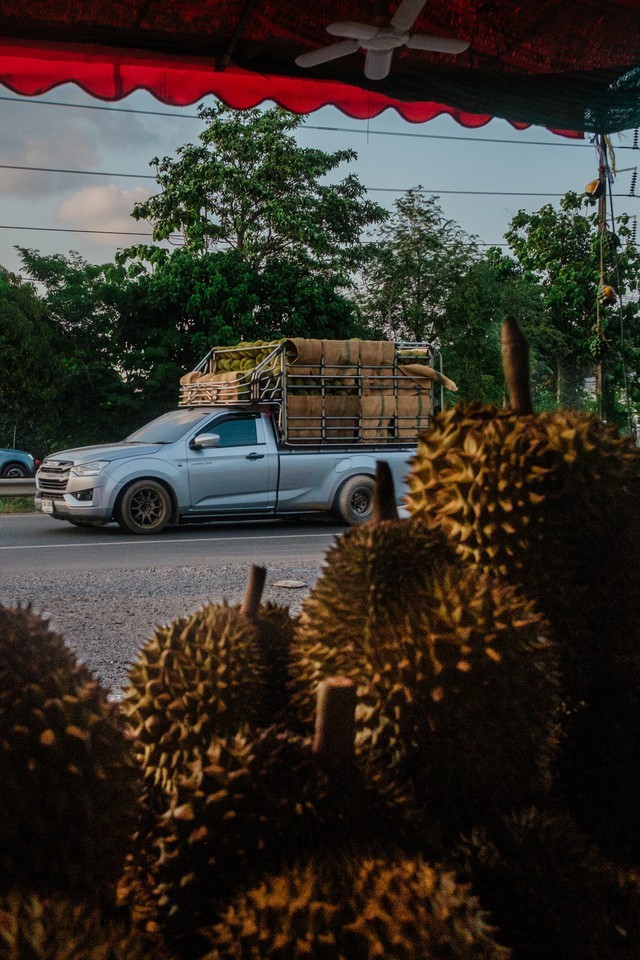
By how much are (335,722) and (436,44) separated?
2.95 metres

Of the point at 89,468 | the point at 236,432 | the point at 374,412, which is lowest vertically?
the point at 89,468

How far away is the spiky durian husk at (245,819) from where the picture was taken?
0.79 meters

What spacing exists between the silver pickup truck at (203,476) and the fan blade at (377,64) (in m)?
7.11

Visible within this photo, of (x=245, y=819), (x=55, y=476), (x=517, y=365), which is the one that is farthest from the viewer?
(x=55, y=476)

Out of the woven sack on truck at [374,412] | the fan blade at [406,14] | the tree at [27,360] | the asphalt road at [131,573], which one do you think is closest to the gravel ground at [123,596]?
the asphalt road at [131,573]

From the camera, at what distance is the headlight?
10375 millimetres

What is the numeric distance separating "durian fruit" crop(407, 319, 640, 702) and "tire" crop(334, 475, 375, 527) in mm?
10249

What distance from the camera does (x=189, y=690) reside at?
93cm

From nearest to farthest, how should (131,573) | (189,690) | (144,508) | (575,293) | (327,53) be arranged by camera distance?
(189,690), (327,53), (131,573), (144,508), (575,293)

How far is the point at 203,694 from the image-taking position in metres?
0.92

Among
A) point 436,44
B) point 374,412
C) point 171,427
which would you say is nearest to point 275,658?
point 436,44

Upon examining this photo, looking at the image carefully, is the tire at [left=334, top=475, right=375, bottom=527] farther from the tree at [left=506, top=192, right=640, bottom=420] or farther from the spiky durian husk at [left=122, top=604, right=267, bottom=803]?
the tree at [left=506, top=192, right=640, bottom=420]

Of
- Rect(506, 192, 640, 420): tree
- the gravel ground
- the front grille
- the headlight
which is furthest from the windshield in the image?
Rect(506, 192, 640, 420): tree

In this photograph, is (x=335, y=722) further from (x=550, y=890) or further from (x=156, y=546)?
(x=156, y=546)
